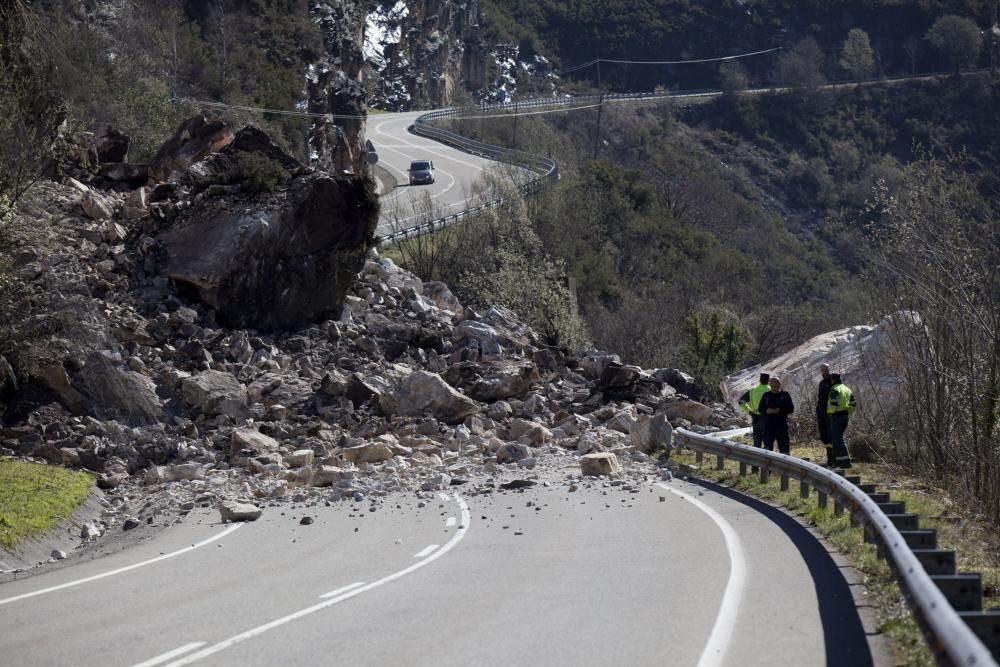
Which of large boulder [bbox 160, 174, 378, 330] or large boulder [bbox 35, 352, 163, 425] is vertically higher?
large boulder [bbox 160, 174, 378, 330]

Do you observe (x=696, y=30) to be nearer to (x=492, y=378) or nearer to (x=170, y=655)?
(x=492, y=378)

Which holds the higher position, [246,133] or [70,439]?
[246,133]

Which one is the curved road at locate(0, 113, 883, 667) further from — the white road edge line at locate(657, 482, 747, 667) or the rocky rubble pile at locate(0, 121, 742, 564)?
the rocky rubble pile at locate(0, 121, 742, 564)

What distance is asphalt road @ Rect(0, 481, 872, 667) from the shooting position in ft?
24.4

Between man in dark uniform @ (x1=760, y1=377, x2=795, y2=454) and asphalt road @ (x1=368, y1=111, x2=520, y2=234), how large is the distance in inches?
1310

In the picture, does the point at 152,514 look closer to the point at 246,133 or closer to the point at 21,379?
the point at 21,379

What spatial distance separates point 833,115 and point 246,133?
100435 millimetres

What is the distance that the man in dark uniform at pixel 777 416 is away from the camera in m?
18.9

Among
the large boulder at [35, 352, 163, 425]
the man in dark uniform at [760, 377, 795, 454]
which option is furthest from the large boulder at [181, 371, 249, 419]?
the man in dark uniform at [760, 377, 795, 454]

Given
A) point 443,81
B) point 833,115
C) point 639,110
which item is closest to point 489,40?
point 443,81

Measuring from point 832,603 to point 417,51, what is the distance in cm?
11580

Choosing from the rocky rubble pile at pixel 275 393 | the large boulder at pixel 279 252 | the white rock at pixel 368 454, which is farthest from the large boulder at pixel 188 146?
the white rock at pixel 368 454

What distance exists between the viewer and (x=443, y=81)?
404 feet

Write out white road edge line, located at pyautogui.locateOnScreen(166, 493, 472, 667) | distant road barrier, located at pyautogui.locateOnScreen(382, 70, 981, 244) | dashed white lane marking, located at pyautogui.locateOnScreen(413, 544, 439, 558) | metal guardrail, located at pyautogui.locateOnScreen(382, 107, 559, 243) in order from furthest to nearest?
distant road barrier, located at pyautogui.locateOnScreen(382, 70, 981, 244) < metal guardrail, located at pyautogui.locateOnScreen(382, 107, 559, 243) < dashed white lane marking, located at pyautogui.locateOnScreen(413, 544, 439, 558) < white road edge line, located at pyautogui.locateOnScreen(166, 493, 472, 667)
